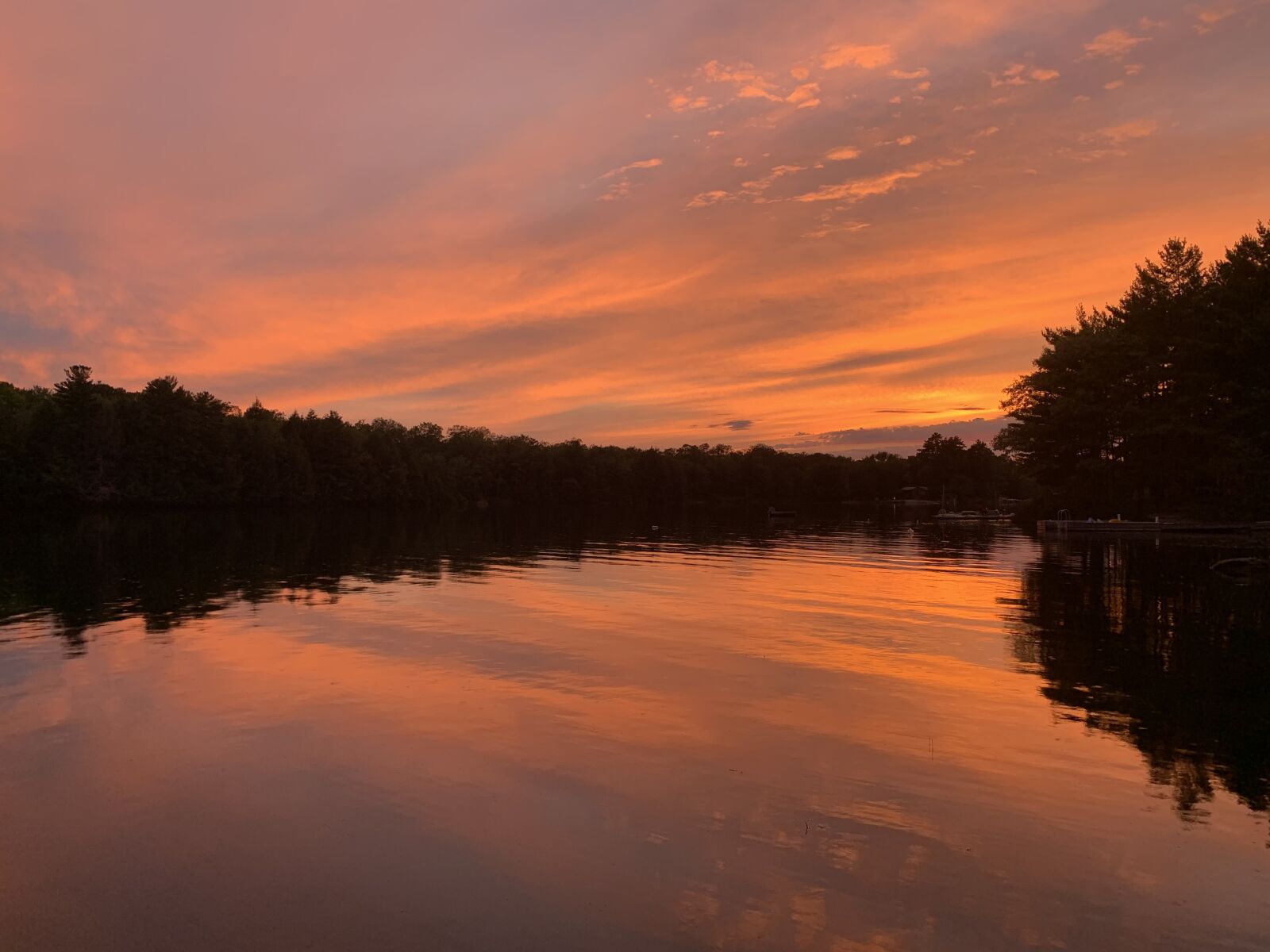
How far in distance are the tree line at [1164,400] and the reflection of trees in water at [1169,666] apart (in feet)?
101

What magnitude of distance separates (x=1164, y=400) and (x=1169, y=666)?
64463 millimetres

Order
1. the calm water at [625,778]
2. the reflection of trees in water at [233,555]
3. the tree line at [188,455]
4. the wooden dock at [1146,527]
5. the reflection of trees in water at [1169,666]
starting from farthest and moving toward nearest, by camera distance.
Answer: the tree line at [188,455] < the wooden dock at [1146,527] < the reflection of trees in water at [233,555] < the reflection of trees in water at [1169,666] < the calm water at [625,778]

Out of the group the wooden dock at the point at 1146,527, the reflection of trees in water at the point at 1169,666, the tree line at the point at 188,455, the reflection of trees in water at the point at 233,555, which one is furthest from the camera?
the tree line at the point at 188,455

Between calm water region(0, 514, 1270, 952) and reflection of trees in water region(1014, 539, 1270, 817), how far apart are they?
12 cm

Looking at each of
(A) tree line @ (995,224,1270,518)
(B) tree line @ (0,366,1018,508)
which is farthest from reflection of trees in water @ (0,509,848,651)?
(A) tree line @ (995,224,1270,518)

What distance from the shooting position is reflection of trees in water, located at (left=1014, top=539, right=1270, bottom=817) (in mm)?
11258

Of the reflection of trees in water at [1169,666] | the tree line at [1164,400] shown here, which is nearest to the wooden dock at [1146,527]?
the tree line at [1164,400]

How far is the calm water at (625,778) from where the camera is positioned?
22.8 feet

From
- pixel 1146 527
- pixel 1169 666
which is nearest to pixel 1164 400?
pixel 1146 527

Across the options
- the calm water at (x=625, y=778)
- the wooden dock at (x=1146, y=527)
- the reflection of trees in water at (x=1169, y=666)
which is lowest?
the reflection of trees in water at (x=1169, y=666)

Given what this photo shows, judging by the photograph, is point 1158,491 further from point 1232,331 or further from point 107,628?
point 107,628

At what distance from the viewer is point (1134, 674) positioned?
653 inches

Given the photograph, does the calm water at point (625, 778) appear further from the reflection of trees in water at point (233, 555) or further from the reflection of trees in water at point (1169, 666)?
the reflection of trees in water at point (233, 555)

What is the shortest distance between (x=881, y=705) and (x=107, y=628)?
1829 cm
